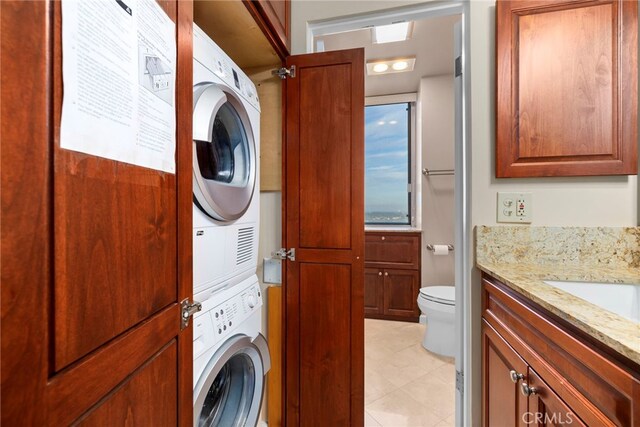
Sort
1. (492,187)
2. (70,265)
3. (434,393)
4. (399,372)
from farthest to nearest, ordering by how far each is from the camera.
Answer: (399,372) → (434,393) → (492,187) → (70,265)

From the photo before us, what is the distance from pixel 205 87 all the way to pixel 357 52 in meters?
0.80

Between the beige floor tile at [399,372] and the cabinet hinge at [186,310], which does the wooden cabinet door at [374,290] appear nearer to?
the beige floor tile at [399,372]

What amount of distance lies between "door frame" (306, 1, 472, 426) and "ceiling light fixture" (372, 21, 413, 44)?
30.7 inches

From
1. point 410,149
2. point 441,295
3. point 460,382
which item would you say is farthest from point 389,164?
point 460,382

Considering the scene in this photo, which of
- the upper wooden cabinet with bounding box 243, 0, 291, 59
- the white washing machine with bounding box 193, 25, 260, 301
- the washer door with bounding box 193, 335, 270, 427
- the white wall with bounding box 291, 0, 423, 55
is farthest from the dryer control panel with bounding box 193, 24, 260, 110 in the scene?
the washer door with bounding box 193, 335, 270, 427

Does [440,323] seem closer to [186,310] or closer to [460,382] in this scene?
[460,382]

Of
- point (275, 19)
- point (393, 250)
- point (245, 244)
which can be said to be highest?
point (275, 19)

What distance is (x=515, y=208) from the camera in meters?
1.21

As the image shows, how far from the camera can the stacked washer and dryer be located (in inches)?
34.0

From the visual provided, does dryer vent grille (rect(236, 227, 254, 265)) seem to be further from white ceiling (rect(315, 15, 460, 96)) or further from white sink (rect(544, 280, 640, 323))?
white ceiling (rect(315, 15, 460, 96))

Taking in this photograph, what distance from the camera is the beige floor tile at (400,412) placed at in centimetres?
154

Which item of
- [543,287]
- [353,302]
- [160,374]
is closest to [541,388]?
[543,287]

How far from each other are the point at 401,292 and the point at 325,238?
1785mm

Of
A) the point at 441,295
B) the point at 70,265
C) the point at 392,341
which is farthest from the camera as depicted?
the point at 392,341
